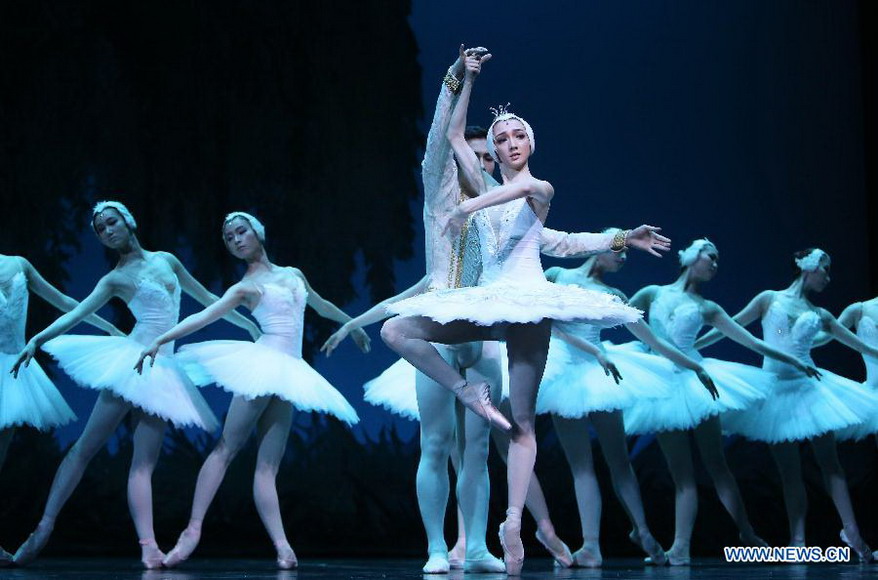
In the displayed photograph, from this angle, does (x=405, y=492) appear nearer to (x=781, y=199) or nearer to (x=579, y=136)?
(x=579, y=136)

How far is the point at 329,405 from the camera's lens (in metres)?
4.68

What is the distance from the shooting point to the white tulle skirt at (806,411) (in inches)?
217

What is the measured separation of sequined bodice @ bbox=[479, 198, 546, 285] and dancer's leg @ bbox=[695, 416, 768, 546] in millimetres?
2246

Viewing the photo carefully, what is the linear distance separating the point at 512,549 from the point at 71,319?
7.66ft

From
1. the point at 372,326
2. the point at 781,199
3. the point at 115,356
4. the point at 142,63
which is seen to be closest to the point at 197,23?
the point at 142,63

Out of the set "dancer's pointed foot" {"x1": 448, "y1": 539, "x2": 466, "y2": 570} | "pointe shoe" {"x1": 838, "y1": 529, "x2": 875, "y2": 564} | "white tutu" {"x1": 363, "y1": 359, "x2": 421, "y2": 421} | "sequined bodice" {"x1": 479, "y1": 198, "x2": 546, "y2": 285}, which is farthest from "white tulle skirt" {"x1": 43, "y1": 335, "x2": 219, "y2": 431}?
"pointe shoe" {"x1": 838, "y1": 529, "x2": 875, "y2": 564}

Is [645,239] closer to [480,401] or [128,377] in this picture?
[480,401]

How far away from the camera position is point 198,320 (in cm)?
452

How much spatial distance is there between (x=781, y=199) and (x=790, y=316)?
140 cm

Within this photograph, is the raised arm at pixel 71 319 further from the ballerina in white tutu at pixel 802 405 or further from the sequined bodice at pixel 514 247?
the ballerina in white tutu at pixel 802 405

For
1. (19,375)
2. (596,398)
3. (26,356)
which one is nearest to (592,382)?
(596,398)

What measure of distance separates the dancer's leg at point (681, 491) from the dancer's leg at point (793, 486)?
603 mm

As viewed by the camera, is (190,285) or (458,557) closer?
(458,557)

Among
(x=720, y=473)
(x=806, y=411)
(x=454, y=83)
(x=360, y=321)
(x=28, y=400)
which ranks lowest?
(x=720, y=473)
